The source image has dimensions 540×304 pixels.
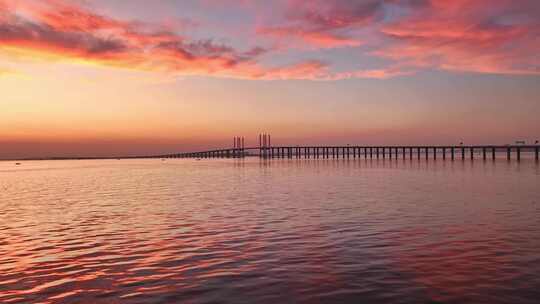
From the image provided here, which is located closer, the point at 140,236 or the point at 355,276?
the point at 355,276

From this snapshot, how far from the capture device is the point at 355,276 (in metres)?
12.2

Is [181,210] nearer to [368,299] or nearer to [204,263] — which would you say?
[204,263]

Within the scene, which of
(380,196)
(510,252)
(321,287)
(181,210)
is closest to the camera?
(321,287)

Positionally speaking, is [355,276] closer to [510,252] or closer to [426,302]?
[426,302]

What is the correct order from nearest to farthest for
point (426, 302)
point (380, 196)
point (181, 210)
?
point (426, 302) < point (181, 210) < point (380, 196)

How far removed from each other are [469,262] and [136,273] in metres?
9.41

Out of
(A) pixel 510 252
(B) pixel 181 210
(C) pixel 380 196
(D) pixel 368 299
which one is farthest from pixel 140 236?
(C) pixel 380 196

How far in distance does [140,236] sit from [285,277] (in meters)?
8.97

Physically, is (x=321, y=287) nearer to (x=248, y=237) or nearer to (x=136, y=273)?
(x=136, y=273)

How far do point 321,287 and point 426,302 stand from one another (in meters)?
2.42

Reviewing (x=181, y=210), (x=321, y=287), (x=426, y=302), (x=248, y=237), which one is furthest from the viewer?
(x=181, y=210)

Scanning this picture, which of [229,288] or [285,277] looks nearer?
[229,288]

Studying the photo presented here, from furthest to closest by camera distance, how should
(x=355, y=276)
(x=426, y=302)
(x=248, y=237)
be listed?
(x=248, y=237)
(x=355, y=276)
(x=426, y=302)

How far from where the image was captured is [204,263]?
46.4 feet
